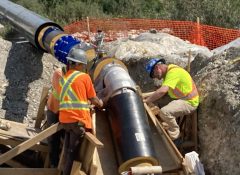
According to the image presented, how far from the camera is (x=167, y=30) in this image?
48.6ft

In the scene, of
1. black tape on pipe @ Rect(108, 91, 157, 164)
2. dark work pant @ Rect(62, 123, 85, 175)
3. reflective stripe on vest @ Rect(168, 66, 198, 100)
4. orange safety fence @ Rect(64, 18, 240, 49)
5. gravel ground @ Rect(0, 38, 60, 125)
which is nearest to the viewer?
dark work pant @ Rect(62, 123, 85, 175)

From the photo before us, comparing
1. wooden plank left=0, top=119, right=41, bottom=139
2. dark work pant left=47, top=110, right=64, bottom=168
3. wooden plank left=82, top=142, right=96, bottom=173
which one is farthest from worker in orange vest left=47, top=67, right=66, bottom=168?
wooden plank left=82, top=142, right=96, bottom=173

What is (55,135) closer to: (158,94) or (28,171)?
(28,171)

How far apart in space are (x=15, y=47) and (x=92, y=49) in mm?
3885

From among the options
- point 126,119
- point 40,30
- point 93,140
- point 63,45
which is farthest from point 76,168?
point 40,30

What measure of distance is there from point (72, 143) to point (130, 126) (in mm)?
844

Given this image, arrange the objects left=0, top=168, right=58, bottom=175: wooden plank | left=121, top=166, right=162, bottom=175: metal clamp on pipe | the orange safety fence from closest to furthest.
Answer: left=121, top=166, right=162, bottom=175: metal clamp on pipe
left=0, top=168, right=58, bottom=175: wooden plank
the orange safety fence

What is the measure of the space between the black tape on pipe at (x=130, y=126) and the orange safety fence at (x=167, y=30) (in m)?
6.74

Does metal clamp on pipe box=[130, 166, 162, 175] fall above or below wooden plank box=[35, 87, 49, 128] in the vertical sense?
below

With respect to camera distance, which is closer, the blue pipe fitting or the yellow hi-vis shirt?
the yellow hi-vis shirt

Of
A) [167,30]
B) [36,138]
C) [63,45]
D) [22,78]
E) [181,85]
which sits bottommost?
[36,138]

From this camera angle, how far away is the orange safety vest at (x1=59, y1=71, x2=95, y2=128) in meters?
6.43

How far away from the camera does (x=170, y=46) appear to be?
12.7m

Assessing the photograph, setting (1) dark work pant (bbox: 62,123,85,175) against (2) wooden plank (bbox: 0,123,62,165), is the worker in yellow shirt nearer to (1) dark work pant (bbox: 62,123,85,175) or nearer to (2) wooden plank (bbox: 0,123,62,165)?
(1) dark work pant (bbox: 62,123,85,175)
